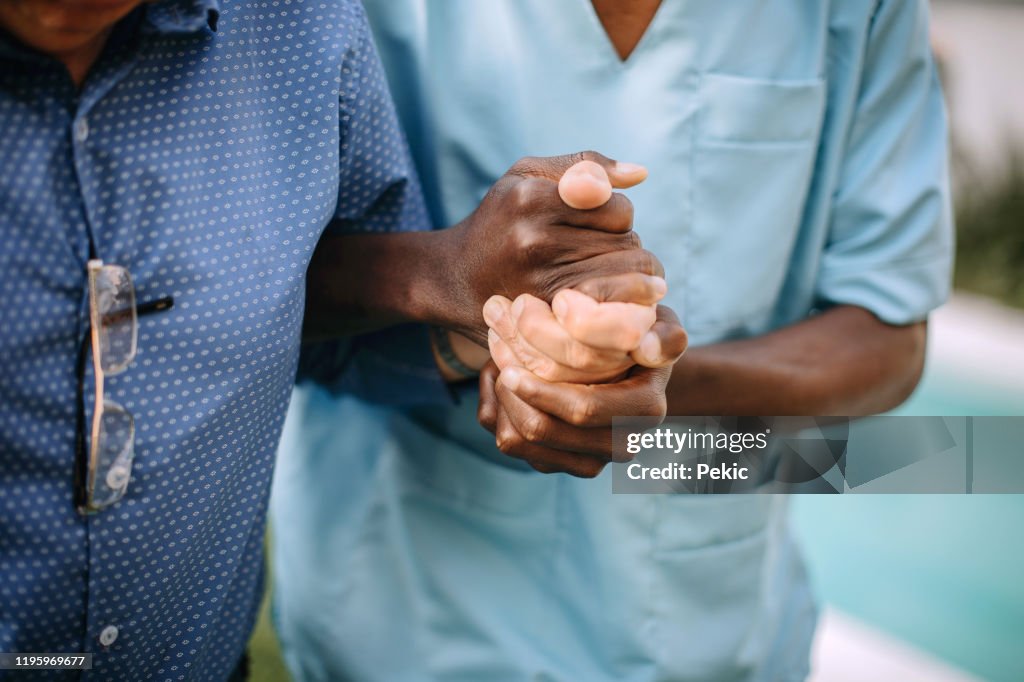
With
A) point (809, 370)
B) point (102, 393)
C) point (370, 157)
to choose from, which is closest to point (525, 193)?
point (370, 157)

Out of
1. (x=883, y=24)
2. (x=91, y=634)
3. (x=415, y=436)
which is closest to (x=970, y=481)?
(x=883, y=24)

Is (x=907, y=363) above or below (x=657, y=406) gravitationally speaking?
below

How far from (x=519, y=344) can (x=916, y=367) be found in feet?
2.60

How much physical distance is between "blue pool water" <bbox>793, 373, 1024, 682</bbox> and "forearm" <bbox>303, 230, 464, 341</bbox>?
9.80 feet

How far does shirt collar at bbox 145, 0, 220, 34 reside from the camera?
893mm

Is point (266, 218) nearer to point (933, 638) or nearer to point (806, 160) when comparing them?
point (806, 160)

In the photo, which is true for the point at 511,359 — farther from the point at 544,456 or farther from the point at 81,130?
the point at 81,130

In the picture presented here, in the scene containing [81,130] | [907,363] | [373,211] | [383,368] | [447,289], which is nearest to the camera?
[81,130]

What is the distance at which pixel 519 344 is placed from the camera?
0.98m

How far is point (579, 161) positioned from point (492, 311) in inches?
7.3

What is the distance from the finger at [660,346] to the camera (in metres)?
0.93

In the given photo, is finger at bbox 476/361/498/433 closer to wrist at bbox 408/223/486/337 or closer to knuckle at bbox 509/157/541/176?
wrist at bbox 408/223/486/337

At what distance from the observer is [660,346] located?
94 cm

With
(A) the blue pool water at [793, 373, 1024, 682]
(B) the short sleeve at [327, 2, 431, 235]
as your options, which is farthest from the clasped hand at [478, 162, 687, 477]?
(A) the blue pool water at [793, 373, 1024, 682]
